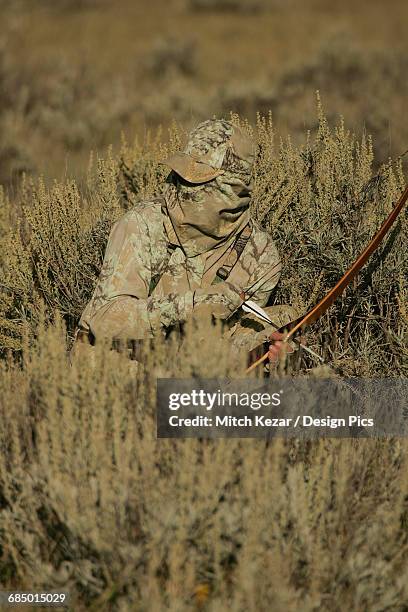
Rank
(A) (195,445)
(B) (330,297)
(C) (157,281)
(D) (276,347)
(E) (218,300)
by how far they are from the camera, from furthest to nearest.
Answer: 1. (C) (157,281)
2. (B) (330,297)
3. (D) (276,347)
4. (E) (218,300)
5. (A) (195,445)

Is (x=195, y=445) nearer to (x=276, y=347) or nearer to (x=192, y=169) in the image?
(x=276, y=347)

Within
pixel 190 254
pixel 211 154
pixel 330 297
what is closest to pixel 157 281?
pixel 190 254

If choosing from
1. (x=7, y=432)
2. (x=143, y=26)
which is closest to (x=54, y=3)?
(x=143, y=26)

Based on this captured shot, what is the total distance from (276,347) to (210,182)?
0.72 metres

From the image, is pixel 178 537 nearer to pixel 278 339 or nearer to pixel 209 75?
pixel 278 339

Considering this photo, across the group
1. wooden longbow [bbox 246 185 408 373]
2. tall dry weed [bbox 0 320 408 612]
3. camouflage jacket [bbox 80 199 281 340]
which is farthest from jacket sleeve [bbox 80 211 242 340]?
tall dry weed [bbox 0 320 408 612]

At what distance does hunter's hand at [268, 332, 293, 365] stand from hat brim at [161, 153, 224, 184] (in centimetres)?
69

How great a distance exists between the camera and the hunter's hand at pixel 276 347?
373 cm

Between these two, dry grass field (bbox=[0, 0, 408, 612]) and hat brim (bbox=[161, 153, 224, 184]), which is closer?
dry grass field (bbox=[0, 0, 408, 612])

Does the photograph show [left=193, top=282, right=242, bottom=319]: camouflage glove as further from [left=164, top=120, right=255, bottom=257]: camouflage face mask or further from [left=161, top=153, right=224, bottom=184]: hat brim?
[left=161, top=153, right=224, bottom=184]: hat brim

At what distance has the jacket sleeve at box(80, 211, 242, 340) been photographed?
3.67 metres

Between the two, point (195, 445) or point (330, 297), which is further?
point (330, 297)

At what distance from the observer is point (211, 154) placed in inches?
149

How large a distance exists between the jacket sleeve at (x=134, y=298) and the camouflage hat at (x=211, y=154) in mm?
313
